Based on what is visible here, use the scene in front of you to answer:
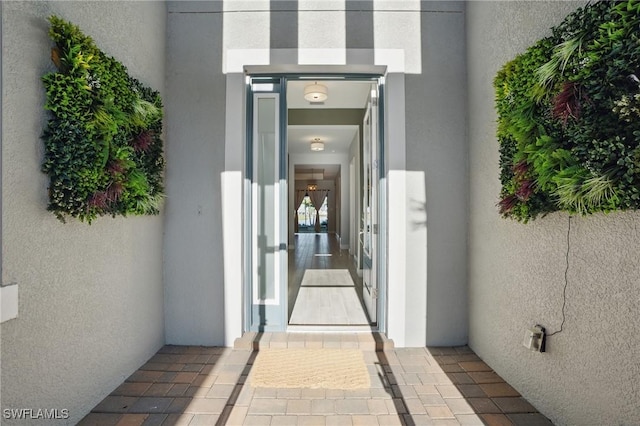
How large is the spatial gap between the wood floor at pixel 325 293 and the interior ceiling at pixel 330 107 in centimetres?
234

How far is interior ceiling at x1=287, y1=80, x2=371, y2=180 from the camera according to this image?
15.8 feet

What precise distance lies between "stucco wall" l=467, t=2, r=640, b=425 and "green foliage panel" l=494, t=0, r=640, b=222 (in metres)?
0.18

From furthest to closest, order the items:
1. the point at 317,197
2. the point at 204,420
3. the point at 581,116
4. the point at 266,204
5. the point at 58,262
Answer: the point at 317,197 → the point at 266,204 → the point at 204,420 → the point at 58,262 → the point at 581,116

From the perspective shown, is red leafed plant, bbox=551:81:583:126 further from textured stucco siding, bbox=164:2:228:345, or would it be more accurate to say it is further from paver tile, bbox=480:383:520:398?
textured stucco siding, bbox=164:2:228:345

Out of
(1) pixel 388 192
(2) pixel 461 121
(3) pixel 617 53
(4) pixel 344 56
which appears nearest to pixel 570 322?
(3) pixel 617 53

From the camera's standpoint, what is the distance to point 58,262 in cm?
179

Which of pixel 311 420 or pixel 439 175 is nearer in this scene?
pixel 311 420

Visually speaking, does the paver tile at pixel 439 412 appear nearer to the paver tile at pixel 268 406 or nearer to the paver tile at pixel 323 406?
the paver tile at pixel 323 406

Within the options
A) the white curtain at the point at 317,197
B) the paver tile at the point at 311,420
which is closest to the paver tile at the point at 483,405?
the paver tile at the point at 311,420

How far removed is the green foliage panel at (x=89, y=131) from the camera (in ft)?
5.64

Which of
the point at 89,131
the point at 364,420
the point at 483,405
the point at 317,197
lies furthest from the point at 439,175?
the point at 317,197

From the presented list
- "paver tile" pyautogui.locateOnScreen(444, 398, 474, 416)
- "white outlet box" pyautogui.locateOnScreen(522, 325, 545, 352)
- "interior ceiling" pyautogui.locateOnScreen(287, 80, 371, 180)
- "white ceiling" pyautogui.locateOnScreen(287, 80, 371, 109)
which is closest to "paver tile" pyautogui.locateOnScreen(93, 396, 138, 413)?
"paver tile" pyautogui.locateOnScreen(444, 398, 474, 416)

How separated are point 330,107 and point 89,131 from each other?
473 centimetres

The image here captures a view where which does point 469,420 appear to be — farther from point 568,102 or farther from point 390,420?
point 568,102
